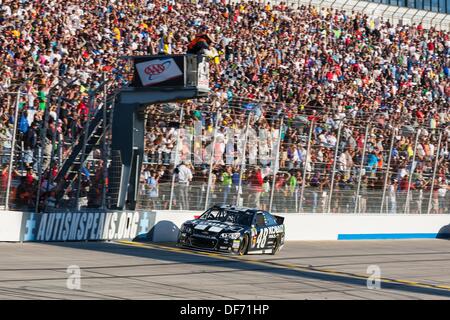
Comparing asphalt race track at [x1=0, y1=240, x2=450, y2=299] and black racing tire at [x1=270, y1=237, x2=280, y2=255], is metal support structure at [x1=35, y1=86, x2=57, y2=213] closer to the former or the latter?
asphalt race track at [x1=0, y1=240, x2=450, y2=299]

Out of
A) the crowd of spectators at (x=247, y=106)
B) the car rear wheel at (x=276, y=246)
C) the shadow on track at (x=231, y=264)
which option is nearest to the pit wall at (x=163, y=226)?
the crowd of spectators at (x=247, y=106)

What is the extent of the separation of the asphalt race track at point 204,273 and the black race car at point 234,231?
0.33m

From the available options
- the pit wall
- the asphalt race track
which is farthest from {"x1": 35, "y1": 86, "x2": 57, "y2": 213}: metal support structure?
the asphalt race track

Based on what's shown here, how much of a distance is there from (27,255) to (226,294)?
5297mm

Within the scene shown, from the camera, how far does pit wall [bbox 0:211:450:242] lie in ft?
76.3

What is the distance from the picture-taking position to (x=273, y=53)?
38.5 meters

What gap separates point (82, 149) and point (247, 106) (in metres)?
4.81

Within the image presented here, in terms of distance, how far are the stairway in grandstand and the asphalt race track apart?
156 cm

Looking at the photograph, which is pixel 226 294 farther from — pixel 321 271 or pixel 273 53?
pixel 273 53

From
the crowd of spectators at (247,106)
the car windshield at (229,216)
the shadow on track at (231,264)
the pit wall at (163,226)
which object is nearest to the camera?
the shadow on track at (231,264)

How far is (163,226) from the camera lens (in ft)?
86.2

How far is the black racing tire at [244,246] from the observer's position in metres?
24.1

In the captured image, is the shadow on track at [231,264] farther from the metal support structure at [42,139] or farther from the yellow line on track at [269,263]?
the metal support structure at [42,139]

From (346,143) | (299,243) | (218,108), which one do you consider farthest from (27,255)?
(346,143)
